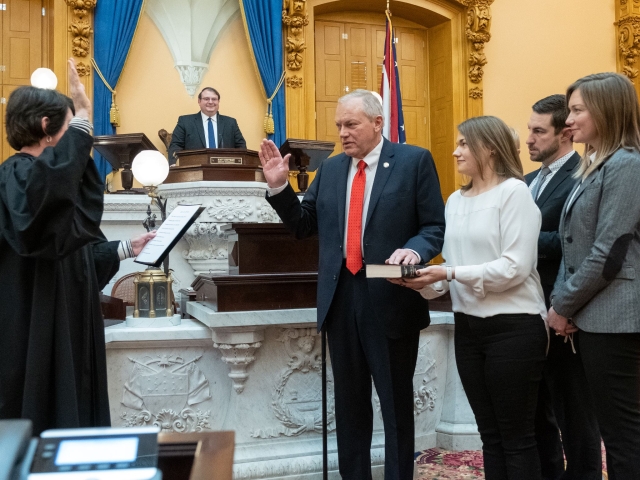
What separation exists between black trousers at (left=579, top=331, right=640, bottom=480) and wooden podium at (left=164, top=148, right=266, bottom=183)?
11.4 ft

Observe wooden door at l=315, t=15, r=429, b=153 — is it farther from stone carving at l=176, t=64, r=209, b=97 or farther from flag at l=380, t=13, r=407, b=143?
flag at l=380, t=13, r=407, b=143

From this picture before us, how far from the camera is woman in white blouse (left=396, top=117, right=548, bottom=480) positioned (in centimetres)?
204

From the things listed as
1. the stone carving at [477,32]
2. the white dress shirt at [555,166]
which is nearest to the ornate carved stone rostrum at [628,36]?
the stone carving at [477,32]

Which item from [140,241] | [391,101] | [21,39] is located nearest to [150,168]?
[140,241]

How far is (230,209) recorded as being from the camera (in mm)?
4863

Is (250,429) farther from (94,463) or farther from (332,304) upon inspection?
(94,463)

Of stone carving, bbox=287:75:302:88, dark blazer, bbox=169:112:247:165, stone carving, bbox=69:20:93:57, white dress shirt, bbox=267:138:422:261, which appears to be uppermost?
stone carving, bbox=69:20:93:57

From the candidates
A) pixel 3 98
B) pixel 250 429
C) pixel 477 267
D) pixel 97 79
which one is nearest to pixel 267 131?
pixel 97 79

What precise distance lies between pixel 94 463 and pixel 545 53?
31.8ft

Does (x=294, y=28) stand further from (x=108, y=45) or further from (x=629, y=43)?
(x=629, y=43)

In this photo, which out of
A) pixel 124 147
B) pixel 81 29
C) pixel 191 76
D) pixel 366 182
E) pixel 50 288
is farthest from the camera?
pixel 191 76

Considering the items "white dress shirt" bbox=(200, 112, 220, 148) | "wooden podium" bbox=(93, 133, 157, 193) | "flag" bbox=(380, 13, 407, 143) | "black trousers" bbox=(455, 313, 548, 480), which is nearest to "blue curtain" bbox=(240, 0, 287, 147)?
"white dress shirt" bbox=(200, 112, 220, 148)

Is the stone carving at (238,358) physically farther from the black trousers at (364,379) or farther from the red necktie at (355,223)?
the red necktie at (355,223)

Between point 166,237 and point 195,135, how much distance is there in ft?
14.9
